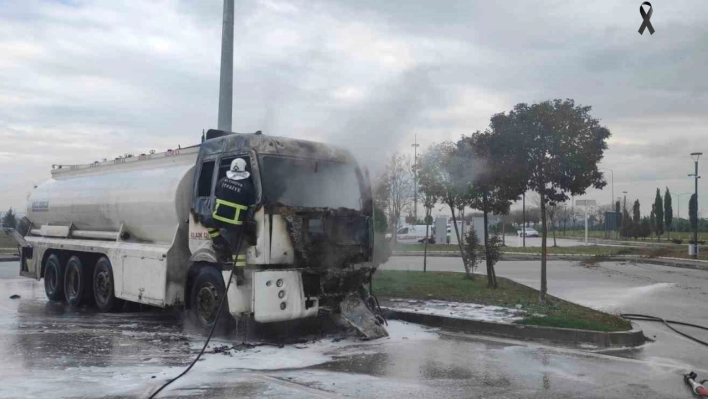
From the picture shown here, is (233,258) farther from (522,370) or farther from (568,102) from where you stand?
(568,102)

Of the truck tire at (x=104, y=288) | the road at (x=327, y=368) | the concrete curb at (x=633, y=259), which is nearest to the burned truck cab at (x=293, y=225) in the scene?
the road at (x=327, y=368)

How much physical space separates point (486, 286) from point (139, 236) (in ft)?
28.6

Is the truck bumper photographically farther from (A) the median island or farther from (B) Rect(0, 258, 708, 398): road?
(A) the median island

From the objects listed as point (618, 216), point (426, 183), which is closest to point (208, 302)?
point (426, 183)

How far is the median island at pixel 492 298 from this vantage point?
9.59 meters

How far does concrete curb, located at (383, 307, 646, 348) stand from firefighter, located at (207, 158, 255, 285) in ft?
12.1

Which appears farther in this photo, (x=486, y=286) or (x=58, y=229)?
(x=486, y=286)

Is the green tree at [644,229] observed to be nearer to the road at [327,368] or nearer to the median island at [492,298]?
the median island at [492,298]

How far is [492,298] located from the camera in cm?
1287

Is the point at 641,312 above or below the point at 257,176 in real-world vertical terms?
below

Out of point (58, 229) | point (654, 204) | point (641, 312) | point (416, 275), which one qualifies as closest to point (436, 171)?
point (416, 275)

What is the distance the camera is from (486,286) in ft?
A: 51.6

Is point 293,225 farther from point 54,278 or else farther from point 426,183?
point 426,183

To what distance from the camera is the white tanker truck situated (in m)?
8.30
